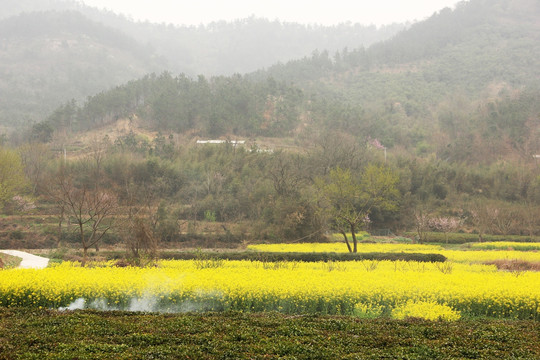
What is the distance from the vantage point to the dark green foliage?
26.3ft

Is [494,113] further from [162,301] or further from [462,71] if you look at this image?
[162,301]

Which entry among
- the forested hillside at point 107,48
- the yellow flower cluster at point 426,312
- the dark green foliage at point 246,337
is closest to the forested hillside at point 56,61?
the forested hillside at point 107,48

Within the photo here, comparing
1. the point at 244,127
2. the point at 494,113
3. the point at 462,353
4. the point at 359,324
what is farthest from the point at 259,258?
the point at 494,113

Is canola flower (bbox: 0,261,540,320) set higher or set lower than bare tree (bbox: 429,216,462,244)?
higher

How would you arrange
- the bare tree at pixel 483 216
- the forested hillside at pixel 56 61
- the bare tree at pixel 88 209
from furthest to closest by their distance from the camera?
1. the forested hillside at pixel 56 61
2. the bare tree at pixel 483 216
3. the bare tree at pixel 88 209

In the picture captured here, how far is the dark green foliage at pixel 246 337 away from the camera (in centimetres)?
801

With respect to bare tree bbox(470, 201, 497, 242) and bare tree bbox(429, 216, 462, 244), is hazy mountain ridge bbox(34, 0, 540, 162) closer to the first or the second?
bare tree bbox(470, 201, 497, 242)

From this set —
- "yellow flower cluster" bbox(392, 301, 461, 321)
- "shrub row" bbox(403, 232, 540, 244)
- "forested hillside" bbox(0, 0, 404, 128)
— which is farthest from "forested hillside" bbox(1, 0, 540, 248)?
"forested hillside" bbox(0, 0, 404, 128)

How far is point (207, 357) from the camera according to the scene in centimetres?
782

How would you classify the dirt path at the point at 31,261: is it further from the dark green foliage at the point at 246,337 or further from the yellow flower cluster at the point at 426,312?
the yellow flower cluster at the point at 426,312

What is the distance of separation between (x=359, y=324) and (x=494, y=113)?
67.1 m

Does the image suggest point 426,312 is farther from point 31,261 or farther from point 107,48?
point 107,48

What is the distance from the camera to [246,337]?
908cm

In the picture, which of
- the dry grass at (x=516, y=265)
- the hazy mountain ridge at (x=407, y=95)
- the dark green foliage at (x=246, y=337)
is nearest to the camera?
the dark green foliage at (x=246, y=337)
